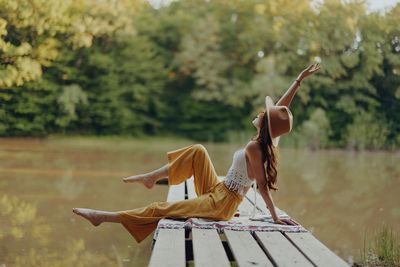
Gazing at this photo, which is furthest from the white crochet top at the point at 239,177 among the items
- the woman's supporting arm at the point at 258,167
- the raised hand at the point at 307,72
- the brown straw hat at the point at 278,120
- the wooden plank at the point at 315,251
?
the raised hand at the point at 307,72

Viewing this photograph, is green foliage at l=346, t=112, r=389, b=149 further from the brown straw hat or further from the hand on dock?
the brown straw hat

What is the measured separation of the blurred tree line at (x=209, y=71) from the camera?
13.0m

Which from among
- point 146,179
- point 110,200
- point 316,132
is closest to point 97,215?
point 146,179

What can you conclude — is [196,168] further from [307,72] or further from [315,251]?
[315,251]

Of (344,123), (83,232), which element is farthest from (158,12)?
(83,232)

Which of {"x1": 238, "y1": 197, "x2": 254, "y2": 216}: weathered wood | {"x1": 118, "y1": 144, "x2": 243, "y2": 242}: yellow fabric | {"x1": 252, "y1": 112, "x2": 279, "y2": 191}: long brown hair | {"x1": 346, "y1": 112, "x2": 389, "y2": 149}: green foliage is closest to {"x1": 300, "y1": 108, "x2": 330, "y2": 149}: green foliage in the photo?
{"x1": 346, "y1": 112, "x2": 389, "y2": 149}: green foliage

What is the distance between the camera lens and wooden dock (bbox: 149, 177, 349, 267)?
217 cm

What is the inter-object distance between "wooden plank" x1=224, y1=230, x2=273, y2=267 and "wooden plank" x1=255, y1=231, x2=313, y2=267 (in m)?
0.04

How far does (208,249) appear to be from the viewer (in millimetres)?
2355

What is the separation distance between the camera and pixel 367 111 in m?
14.1

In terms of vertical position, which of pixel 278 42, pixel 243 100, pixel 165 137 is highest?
pixel 278 42

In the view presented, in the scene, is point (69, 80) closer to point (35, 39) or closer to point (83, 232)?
point (35, 39)

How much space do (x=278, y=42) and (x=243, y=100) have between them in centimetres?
181

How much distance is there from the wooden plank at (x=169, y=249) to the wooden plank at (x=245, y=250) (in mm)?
198
